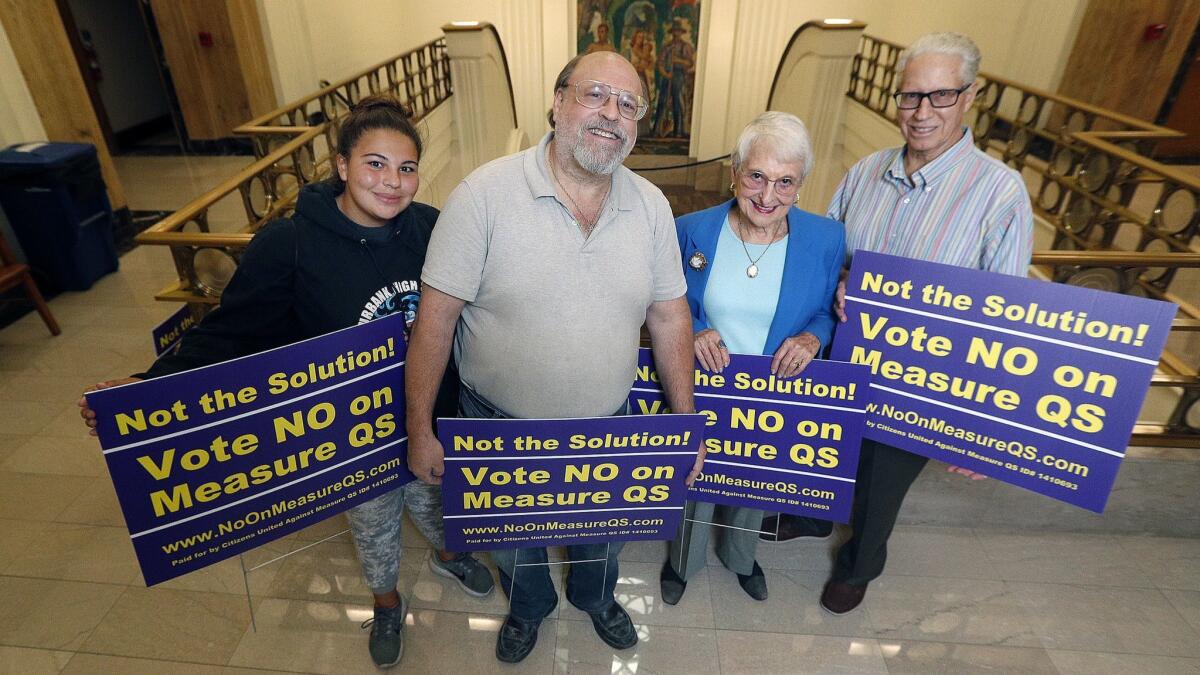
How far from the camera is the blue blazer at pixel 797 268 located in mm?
1853

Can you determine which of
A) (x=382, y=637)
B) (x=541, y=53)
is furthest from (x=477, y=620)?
(x=541, y=53)

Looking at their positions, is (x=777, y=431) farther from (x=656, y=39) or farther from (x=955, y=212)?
(x=656, y=39)

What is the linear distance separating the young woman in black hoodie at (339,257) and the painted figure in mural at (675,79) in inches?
377

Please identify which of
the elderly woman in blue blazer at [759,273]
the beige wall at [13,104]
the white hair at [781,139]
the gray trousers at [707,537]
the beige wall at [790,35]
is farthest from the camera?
the beige wall at [790,35]

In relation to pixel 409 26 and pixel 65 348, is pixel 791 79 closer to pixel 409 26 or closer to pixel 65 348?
pixel 409 26

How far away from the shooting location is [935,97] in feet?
5.76

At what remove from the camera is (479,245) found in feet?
4.76

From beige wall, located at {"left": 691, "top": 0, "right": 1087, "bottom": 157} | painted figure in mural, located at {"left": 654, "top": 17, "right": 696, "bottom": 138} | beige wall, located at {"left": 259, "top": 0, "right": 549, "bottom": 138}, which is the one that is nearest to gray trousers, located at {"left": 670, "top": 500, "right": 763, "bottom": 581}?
beige wall, located at {"left": 691, "top": 0, "right": 1087, "bottom": 157}

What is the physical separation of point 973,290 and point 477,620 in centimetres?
204

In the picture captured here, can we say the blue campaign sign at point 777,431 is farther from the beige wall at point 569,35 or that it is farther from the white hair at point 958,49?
the beige wall at point 569,35

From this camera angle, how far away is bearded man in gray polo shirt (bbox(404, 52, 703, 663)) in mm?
1444

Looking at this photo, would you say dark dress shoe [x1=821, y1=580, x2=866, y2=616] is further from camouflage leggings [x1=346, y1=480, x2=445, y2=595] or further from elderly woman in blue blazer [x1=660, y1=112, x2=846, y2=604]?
camouflage leggings [x1=346, y1=480, x2=445, y2=595]

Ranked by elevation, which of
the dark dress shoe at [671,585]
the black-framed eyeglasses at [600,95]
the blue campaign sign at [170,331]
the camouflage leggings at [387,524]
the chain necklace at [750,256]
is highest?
the black-framed eyeglasses at [600,95]

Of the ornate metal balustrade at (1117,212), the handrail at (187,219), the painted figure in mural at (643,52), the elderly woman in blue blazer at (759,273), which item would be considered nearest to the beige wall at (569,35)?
the painted figure in mural at (643,52)
